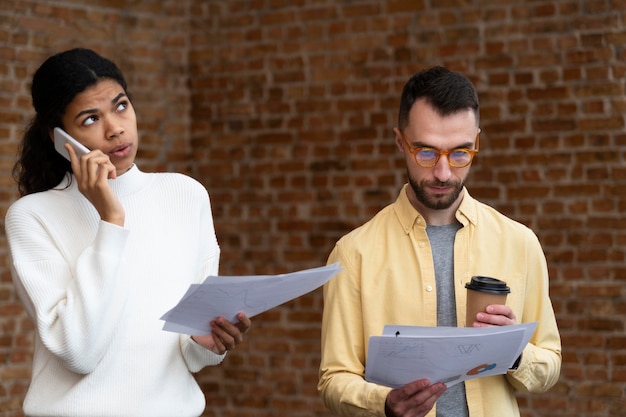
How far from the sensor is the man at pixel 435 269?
9.13ft

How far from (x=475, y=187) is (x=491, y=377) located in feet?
9.80

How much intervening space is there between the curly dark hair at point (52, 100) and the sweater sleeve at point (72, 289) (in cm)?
20

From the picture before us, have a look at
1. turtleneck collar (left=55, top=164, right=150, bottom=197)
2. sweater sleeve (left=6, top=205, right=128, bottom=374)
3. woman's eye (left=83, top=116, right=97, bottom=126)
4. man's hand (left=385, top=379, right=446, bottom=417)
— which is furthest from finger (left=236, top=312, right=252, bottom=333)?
woman's eye (left=83, top=116, right=97, bottom=126)

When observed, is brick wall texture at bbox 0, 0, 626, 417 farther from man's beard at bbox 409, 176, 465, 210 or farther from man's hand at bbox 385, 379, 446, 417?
man's hand at bbox 385, 379, 446, 417

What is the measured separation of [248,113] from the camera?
20.9ft

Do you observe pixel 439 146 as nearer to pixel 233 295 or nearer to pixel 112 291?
pixel 233 295

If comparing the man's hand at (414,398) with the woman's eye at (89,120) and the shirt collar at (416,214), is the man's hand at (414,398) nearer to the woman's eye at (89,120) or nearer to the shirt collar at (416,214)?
the shirt collar at (416,214)

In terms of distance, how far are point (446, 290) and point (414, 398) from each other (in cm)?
37

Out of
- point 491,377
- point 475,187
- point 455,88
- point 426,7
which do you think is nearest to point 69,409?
point 491,377

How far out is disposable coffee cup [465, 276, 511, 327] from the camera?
8.45 feet

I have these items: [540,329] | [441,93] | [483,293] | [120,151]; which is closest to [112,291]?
[120,151]

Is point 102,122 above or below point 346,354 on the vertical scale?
above

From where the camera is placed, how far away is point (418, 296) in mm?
2840

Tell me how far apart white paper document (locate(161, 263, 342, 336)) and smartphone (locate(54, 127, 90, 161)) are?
1.68 feet
